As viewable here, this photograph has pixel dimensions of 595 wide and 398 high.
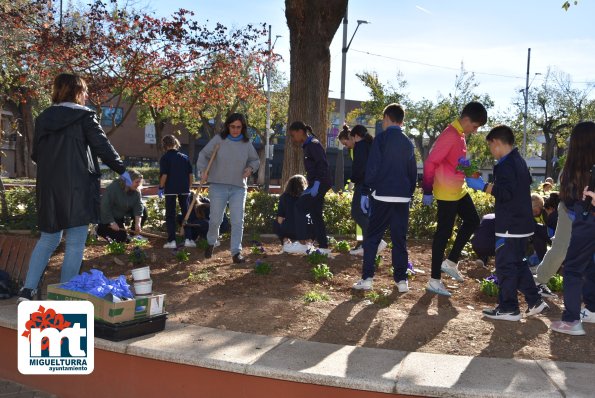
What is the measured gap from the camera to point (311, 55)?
10.5 metres

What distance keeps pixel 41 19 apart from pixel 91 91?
2414 millimetres

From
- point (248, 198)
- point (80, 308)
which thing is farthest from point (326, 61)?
point (80, 308)

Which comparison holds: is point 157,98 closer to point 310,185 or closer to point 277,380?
point 310,185

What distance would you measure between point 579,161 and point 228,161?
155 inches

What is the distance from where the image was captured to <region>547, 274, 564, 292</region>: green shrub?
6.15 m

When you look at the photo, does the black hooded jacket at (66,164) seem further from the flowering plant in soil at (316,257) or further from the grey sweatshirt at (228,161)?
the flowering plant in soil at (316,257)

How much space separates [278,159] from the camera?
2168 inches

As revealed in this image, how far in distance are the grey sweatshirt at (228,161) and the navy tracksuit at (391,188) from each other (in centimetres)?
190

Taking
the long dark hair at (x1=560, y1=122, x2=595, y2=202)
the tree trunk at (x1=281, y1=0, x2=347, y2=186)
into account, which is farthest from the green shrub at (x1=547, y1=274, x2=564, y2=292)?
the tree trunk at (x1=281, y1=0, x2=347, y2=186)

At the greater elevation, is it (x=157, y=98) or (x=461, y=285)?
(x=157, y=98)

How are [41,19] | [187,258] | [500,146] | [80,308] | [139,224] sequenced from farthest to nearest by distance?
1. [41,19]
2. [139,224]
3. [187,258]
4. [500,146]
5. [80,308]

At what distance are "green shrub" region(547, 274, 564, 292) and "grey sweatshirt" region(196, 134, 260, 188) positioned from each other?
3.41m

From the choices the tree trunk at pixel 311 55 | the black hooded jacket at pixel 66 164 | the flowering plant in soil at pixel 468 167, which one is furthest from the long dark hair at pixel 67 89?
the tree trunk at pixel 311 55

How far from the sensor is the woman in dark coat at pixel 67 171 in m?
4.96
